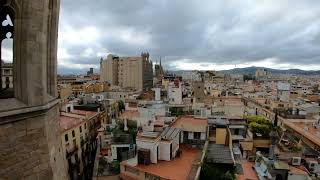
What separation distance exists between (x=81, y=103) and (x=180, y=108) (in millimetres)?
13073

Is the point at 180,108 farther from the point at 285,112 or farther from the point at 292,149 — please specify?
the point at 285,112

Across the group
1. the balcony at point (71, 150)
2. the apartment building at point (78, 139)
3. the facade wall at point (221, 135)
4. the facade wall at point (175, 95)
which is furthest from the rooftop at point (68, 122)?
the facade wall at point (175, 95)

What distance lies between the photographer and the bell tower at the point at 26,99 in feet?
13.6

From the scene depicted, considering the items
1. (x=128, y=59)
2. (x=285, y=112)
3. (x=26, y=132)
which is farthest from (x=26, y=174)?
(x=128, y=59)

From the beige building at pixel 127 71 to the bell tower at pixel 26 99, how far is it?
238 ft

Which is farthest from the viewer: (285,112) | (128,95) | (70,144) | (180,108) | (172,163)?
(128,95)

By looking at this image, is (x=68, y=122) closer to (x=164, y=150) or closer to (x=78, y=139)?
(x=78, y=139)

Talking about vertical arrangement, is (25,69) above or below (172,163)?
above

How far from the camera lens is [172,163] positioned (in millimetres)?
18797

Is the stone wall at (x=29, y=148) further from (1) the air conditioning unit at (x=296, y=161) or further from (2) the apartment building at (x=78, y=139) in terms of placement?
(1) the air conditioning unit at (x=296, y=161)

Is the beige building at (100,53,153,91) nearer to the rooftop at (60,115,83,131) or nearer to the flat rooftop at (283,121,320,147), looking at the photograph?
the flat rooftop at (283,121,320,147)

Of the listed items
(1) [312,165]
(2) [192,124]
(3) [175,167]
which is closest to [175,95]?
(2) [192,124]

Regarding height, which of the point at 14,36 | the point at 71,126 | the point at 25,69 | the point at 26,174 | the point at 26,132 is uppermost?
the point at 14,36

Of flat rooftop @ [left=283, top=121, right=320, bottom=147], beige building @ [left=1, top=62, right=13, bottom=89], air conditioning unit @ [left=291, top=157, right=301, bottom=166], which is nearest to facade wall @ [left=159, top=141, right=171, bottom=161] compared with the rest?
air conditioning unit @ [left=291, top=157, right=301, bottom=166]
